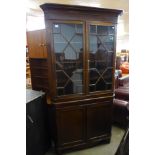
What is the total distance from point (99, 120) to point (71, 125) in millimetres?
434

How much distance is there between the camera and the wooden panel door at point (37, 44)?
8.37 ft

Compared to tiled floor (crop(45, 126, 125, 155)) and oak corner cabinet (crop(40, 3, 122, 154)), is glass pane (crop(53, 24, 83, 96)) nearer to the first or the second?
oak corner cabinet (crop(40, 3, 122, 154))

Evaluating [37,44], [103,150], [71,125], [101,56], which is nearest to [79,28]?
[101,56]

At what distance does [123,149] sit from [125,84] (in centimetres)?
313

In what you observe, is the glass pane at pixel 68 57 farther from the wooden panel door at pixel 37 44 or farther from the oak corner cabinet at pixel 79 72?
the wooden panel door at pixel 37 44

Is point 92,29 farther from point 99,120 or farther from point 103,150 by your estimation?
point 103,150

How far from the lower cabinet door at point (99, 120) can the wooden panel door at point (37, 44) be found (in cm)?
99

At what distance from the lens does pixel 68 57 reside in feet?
7.89

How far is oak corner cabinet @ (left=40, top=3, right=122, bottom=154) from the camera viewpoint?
2271mm

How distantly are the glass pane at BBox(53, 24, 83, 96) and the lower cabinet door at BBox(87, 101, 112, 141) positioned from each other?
0.35m
